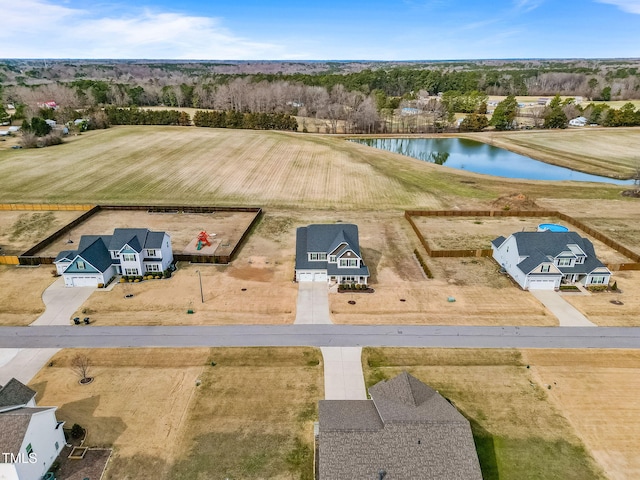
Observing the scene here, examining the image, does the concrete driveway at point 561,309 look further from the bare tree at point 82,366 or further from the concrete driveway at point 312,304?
the bare tree at point 82,366

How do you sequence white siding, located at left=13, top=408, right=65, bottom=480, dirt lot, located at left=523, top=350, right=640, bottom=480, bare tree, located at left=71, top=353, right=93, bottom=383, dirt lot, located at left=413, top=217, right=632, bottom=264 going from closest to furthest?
white siding, located at left=13, top=408, right=65, bottom=480 < dirt lot, located at left=523, top=350, right=640, bottom=480 < bare tree, located at left=71, top=353, right=93, bottom=383 < dirt lot, located at left=413, top=217, right=632, bottom=264

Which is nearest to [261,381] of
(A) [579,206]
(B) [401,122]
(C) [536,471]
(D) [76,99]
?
(C) [536,471]

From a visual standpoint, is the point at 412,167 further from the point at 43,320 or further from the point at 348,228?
the point at 43,320

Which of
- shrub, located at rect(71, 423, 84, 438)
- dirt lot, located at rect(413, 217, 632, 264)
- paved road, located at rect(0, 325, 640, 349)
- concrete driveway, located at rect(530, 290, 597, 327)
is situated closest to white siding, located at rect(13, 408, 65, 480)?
shrub, located at rect(71, 423, 84, 438)

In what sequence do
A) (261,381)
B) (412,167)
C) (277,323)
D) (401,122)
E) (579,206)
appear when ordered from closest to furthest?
(261,381) → (277,323) → (579,206) → (412,167) → (401,122)

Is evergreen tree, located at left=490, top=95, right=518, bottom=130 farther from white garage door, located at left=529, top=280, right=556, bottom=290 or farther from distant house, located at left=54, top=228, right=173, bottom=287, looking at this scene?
distant house, located at left=54, top=228, right=173, bottom=287

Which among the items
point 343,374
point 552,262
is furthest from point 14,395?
point 552,262

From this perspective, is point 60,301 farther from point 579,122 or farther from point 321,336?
point 579,122
